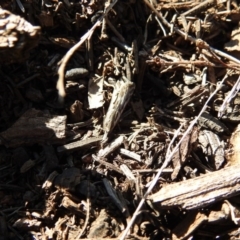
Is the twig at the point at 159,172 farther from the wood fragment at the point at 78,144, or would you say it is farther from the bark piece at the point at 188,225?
the wood fragment at the point at 78,144

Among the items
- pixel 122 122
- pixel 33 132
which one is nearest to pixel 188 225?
pixel 122 122

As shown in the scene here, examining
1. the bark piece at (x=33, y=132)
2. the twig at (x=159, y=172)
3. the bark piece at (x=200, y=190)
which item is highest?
the bark piece at (x=33, y=132)

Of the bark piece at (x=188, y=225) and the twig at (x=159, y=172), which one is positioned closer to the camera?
the twig at (x=159, y=172)

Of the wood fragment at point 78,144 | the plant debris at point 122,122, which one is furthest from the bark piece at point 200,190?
the wood fragment at point 78,144

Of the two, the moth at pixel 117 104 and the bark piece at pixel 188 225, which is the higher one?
the moth at pixel 117 104

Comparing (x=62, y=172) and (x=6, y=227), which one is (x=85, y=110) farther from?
(x=6, y=227)

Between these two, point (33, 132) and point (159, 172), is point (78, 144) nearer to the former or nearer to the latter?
point (33, 132)

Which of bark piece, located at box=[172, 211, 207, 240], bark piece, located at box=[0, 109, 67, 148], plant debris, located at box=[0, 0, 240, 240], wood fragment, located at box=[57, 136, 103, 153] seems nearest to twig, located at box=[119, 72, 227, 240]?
plant debris, located at box=[0, 0, 240, 240]
